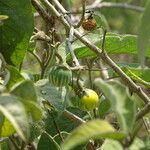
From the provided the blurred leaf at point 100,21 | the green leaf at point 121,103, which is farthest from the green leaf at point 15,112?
the blurred leaf at point 100,21

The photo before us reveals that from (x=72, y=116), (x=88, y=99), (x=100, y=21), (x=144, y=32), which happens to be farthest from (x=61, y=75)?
(x=100, y=21)

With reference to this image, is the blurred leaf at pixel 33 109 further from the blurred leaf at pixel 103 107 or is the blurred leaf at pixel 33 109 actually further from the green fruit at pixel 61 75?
the blurred leaf at pixel 103 107

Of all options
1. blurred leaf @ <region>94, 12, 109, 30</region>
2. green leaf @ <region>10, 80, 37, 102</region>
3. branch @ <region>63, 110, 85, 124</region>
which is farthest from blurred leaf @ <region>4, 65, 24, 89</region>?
blurred leaf @ <region>94, 12, 109, 30</region>

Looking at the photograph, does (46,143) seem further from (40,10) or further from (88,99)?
(40,10)

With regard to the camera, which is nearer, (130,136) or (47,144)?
(130,136)

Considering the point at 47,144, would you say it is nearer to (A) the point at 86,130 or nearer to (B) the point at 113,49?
(B) the point at 113,49

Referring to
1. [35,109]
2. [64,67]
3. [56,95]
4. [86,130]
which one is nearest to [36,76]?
[56,95]
